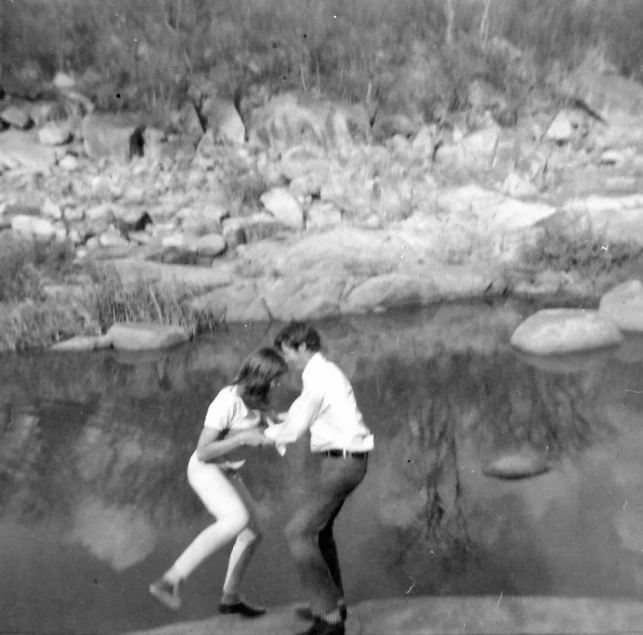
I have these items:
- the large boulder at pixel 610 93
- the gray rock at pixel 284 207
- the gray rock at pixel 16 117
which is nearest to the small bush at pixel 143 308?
the gray rock at pixel 284 207

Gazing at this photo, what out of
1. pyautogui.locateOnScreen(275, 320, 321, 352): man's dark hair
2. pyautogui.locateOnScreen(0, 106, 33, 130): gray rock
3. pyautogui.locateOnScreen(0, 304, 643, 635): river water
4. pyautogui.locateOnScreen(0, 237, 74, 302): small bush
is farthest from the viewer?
pyautogui.locateOnScreen(0, 106, 33, 130): gray rock

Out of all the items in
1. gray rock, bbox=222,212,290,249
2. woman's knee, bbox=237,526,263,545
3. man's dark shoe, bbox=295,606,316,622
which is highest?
woman's knee, bbox=237,526,263,545

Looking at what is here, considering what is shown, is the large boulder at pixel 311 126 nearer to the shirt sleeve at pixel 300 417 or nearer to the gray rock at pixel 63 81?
the gray rock at pixel 63 81

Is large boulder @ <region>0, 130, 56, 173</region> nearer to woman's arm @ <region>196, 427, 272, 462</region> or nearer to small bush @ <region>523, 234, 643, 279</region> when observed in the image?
small bush @ <region>523, 234, 643, 279</region>

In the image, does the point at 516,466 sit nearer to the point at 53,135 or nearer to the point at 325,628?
the point at 325,628

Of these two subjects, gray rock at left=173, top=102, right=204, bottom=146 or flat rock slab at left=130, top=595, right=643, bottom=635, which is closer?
flat rock slab at left=130, top=595, right=643, bottom=635

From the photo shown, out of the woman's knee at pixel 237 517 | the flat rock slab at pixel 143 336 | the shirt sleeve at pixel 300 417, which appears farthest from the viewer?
the flat rock slab at pixel 143 336

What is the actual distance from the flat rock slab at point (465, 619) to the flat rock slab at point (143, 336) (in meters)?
3.98

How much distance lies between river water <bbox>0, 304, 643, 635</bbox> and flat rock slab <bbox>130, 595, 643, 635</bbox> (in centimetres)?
24

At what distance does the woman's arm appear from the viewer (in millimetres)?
2576

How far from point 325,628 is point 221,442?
742 millimetres

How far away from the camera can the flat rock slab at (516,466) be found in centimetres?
415

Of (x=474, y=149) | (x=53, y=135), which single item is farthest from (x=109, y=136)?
(x=474, y=149)

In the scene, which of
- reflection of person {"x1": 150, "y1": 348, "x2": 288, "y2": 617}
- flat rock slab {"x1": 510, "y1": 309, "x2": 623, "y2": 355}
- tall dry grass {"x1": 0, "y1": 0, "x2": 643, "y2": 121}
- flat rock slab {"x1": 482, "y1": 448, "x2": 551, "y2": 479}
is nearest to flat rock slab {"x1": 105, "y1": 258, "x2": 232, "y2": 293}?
tall dry grass {"x1": 0, "y1": 0, "x2": 643, "y2": 121}
